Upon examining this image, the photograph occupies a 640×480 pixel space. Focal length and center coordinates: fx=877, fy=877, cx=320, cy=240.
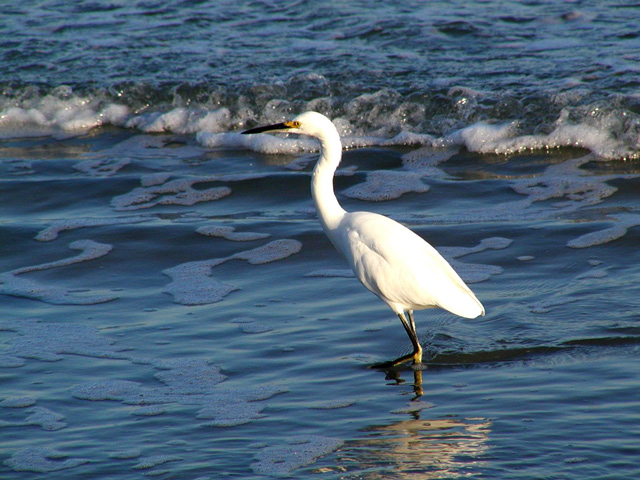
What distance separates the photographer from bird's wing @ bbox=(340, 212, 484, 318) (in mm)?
4391

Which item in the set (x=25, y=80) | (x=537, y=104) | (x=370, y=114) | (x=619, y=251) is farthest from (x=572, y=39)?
(x=25, y=80)

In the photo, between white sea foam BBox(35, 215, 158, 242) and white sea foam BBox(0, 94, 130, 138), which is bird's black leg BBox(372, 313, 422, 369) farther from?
white sea foam BBox(0, 94, 130, 138)

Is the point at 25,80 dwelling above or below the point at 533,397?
above

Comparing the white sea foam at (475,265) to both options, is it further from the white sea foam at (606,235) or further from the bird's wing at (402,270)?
the bird's wing at (402,270)

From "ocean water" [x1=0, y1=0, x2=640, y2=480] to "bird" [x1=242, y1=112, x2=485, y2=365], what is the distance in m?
0.25

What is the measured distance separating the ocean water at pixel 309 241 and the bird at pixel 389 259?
0.25m

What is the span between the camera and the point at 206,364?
4.32 m

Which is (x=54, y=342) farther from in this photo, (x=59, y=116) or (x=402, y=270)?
(x=59, y=116)

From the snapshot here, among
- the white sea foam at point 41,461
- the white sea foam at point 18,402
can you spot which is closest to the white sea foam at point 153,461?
the white sea foam at point 41,461

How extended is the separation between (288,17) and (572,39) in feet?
13.3

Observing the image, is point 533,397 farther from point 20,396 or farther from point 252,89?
point 252,89

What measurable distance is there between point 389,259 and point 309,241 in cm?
161

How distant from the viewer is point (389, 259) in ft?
14.9

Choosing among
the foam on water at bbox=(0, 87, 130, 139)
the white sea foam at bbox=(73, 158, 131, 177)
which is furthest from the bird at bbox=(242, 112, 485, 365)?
the foam on water at bbox=(0, 87, 130, 139)
